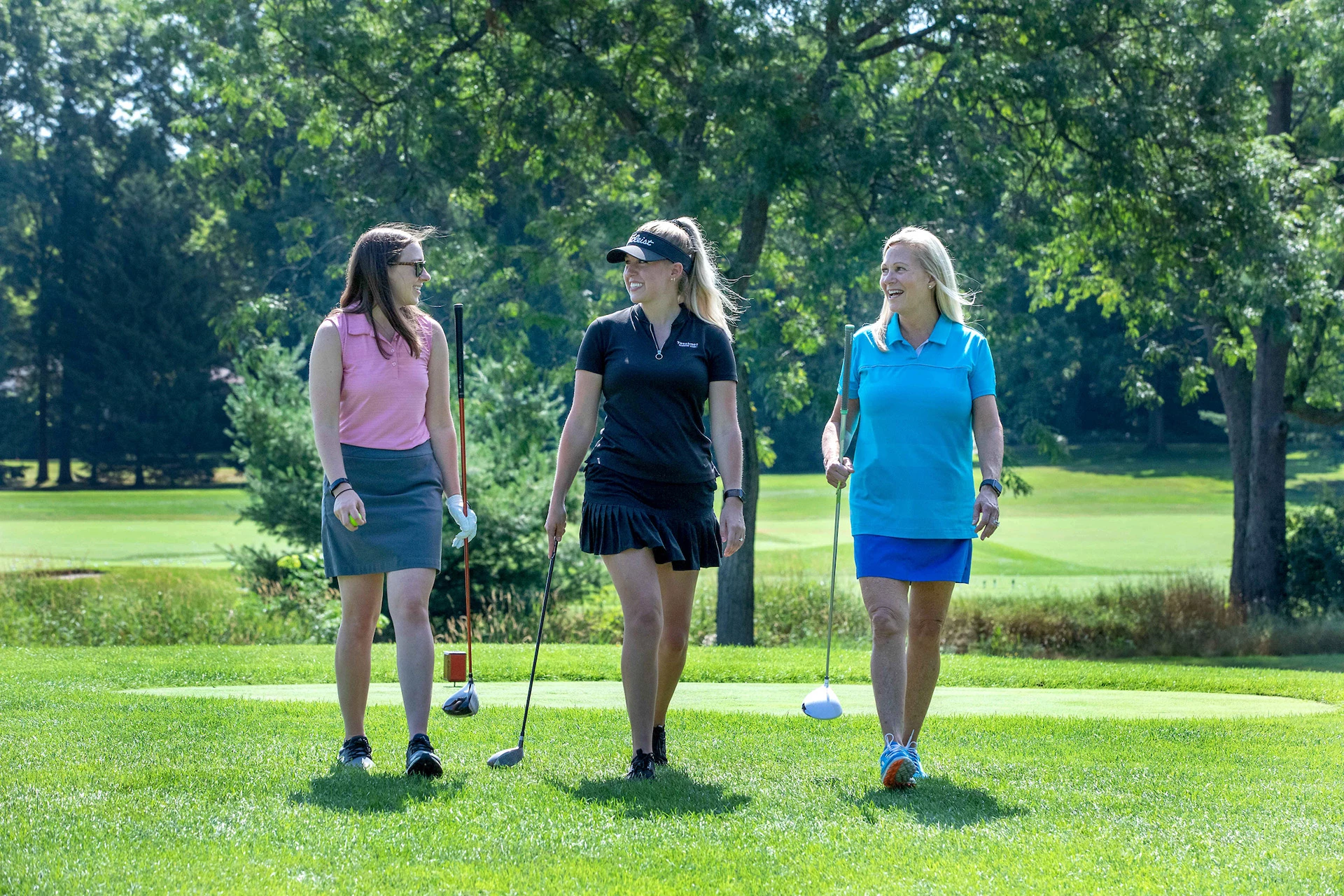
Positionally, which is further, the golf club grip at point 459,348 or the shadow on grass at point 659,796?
the golf club grip at point 459,348

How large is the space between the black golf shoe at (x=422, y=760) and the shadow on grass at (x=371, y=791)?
0.03 metres

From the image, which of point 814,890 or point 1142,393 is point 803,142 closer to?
point 1142,393

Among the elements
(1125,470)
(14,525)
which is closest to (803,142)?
(14,525)

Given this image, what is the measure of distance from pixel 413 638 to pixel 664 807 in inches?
44.6

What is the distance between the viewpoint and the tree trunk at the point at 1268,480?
17.3m

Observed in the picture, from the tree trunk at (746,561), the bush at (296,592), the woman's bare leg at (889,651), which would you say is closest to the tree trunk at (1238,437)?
the tree trunk at (746,561)

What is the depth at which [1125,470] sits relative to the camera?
4888cm

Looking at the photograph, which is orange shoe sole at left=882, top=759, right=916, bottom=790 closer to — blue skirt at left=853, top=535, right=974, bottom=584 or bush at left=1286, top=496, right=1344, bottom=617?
blue skirt at left=853, top=535, right=974, bottom=584

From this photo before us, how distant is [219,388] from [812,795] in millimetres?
42030

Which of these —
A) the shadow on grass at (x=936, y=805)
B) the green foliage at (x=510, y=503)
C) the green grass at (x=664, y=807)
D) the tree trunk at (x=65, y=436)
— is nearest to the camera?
the green grass at (x=664, y=807)

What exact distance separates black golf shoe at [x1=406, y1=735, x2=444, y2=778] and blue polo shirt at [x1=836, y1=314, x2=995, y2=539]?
5.50ft

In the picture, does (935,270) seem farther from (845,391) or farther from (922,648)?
(922,648)

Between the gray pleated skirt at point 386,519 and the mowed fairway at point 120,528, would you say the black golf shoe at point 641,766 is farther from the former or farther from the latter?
the mowed fairway at point 120,528

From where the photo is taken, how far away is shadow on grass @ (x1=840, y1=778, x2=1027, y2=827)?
4.05 metres
